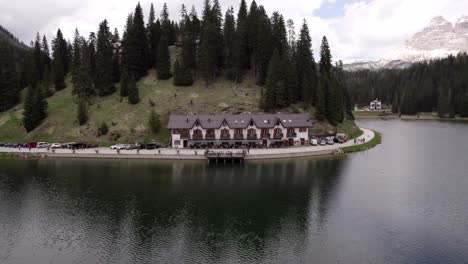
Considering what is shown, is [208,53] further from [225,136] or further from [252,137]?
[252,137]

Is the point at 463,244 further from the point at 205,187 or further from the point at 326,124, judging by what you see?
the point at 326,124

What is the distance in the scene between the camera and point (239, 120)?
85625mm

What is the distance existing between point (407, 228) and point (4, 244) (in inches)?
1699

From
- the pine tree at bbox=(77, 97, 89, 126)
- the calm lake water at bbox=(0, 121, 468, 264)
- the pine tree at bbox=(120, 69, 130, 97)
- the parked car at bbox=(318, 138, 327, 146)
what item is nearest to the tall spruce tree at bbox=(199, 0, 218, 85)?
the pine tree at bbox=(120, 69, 130, 97)

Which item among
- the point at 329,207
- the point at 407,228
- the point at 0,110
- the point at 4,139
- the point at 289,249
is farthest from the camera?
the point at 0,110

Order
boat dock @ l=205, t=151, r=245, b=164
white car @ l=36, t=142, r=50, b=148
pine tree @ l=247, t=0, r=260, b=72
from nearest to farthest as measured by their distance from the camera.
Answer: boat dock @ l=205, t=151, r=245, b=164, white car @ l=36, t=142, r=50, b=148, pine tree @ l=247, t=0, r=260, b=72

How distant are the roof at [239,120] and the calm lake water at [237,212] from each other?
13328 mm

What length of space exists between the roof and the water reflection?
586 inches

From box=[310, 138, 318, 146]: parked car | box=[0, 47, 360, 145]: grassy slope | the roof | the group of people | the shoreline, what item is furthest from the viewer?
the group of people

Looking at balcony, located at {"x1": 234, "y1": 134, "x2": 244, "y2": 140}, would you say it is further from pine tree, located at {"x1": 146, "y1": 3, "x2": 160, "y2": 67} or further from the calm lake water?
pine tree, located at {"x1": 146, "y1": 3, "x2": 160, "y2": 67}

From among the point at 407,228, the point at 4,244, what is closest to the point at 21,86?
the point at 4,244

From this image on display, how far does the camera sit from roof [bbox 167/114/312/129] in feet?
276

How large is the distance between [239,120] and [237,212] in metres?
42.1

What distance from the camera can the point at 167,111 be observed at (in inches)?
3703
